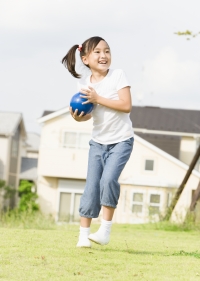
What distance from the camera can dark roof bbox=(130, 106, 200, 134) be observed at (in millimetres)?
44719

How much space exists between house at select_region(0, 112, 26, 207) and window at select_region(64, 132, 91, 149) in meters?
5.21

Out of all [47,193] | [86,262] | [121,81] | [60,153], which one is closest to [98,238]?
[86,262]

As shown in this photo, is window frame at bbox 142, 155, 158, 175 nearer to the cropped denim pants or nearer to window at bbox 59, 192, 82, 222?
window at bbox 59, 192, 82, 222

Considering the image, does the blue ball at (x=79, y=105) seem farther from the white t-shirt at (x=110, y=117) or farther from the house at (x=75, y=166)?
the house at (x=75, y=166)

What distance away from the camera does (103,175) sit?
6.16 m

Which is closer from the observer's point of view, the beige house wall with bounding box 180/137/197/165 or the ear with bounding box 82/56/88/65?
the ear with bounding box 82/56/88/65

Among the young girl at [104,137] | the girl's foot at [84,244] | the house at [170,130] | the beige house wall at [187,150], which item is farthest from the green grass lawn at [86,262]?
the beige house wall at [187,150]

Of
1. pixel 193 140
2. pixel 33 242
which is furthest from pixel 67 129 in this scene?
pixel 33 242

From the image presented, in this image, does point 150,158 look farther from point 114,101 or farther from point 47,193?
point 114,101

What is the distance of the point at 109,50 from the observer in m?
6.42

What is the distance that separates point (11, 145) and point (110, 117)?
136 feet

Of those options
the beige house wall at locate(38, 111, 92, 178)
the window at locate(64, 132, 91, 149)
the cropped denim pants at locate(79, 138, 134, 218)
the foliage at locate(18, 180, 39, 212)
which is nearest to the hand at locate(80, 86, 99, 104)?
the cropped denim pants at locate(79, 138, 134, 218)

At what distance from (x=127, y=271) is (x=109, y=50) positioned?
2.20 metres

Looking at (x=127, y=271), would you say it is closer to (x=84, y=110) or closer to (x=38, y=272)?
(x=38, y=272)
